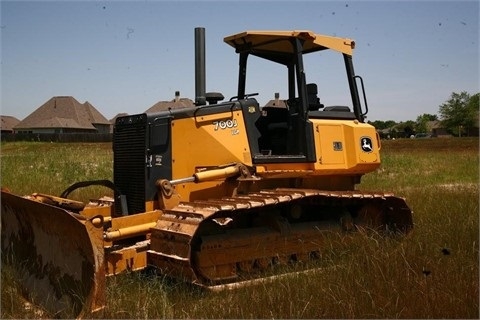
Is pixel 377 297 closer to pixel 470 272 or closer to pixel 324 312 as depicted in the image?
pixel 324 312

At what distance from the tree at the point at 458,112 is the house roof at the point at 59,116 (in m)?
64.6

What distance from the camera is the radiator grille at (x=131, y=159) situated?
6.43m

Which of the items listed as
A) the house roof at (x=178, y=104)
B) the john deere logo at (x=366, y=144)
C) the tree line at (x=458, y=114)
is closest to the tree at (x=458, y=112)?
the tree line at (x=458, y=114)

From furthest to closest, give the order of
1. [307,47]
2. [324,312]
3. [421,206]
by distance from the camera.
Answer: [421,206]
[307,47]
[324,312]

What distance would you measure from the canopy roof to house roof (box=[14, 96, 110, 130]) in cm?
6189

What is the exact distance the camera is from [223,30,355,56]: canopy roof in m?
7.05

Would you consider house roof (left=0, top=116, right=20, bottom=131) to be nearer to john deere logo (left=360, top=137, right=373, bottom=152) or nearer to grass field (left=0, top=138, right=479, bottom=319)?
john deere logo (left=360, top=137, right=373, bottom=152)

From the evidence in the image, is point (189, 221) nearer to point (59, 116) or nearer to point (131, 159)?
point (131, 159)

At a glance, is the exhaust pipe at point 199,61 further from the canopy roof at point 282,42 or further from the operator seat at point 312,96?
the operator seat at point 312,96

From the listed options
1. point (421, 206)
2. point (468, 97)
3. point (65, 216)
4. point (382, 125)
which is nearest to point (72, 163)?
point (421, 206)

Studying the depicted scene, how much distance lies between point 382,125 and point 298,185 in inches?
5197

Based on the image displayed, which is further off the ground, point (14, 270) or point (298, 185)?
point (298, 185)

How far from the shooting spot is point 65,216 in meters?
5.01

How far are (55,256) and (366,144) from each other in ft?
14.0
